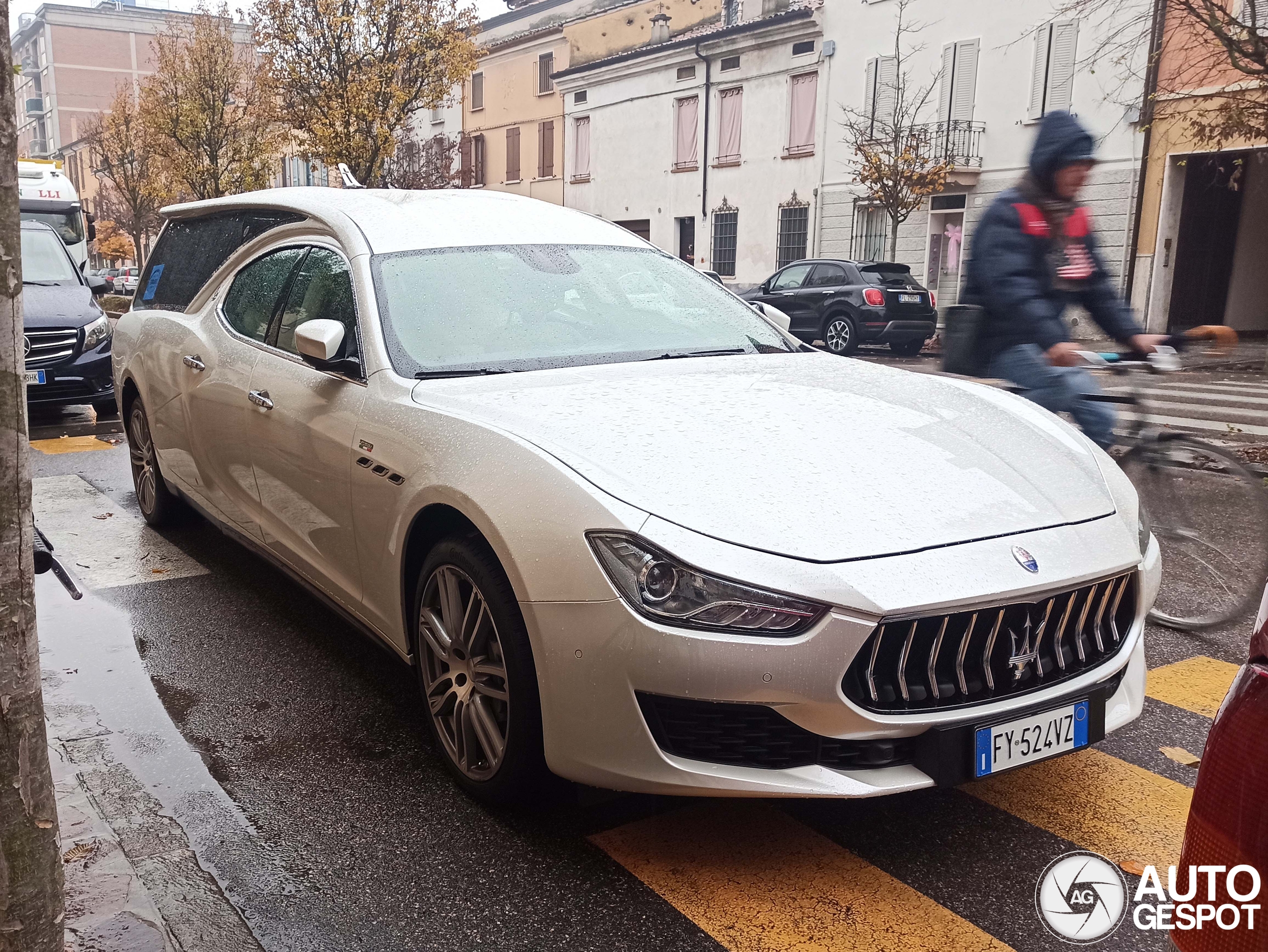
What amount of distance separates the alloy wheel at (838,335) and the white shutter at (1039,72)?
8424 mm

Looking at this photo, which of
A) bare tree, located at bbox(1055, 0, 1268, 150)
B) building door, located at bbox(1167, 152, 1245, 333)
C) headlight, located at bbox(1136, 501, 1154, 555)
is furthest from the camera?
building door, located at bbox(1167, 152, 1245, 333)

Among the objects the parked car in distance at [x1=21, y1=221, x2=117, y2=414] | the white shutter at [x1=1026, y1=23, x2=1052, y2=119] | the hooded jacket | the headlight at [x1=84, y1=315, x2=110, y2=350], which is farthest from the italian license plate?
the white shutter at [x1=1026, y1=23, x2=1052, y2=119]

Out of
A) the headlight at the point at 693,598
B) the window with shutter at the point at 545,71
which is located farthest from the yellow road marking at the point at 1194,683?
the window with shutter at the point at 545,71

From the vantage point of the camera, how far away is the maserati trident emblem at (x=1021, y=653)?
2580mm

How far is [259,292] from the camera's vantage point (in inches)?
183

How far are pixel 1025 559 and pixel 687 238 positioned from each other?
112 feet

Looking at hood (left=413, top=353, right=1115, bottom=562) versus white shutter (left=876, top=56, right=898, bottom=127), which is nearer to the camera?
hood (left=413, top=353, right=1115, bottom=562)

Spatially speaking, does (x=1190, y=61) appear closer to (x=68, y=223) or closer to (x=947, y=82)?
(x=947, y=82)

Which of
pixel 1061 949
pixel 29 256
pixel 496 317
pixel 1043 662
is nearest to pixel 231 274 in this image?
pixel 496 317

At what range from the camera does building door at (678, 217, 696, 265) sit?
1390 inches

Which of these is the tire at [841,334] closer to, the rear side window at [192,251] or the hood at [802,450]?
the rear side window at [192,251]

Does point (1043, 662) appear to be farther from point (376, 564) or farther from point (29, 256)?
point (29, 256)

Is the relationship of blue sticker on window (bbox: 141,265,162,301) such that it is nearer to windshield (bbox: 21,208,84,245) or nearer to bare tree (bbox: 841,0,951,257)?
windshield (bbox: 21,208,84,245)

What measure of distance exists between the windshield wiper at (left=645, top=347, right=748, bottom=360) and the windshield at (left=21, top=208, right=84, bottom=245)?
16.7 meters
